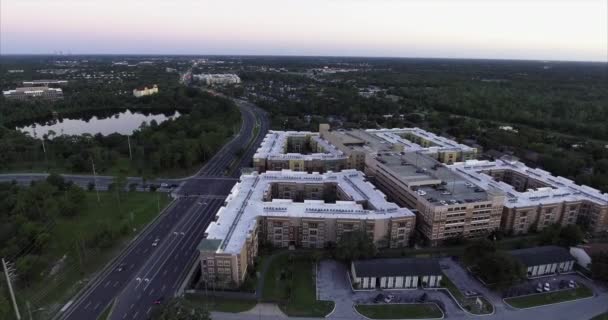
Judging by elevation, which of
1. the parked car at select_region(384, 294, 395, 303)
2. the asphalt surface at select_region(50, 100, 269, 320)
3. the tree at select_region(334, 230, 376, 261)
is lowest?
the parked car at select_region(384, 294, 395, 303)

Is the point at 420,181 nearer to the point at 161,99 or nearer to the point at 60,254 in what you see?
the point at 60,254

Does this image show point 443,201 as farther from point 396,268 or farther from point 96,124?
point 96,124

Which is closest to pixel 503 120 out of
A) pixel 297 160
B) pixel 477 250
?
pixel 297 160

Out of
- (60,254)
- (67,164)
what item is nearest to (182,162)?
(67,164)

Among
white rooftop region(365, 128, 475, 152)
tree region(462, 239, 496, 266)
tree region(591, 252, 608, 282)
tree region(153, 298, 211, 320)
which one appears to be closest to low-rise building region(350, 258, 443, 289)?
tree region(462, 239, 496, 266)

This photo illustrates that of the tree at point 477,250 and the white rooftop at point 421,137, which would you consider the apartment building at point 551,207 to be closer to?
the tree at point 477,250

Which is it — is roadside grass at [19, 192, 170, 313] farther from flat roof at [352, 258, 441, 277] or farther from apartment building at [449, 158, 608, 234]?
apartment building at [449, 158, 608, 234]
